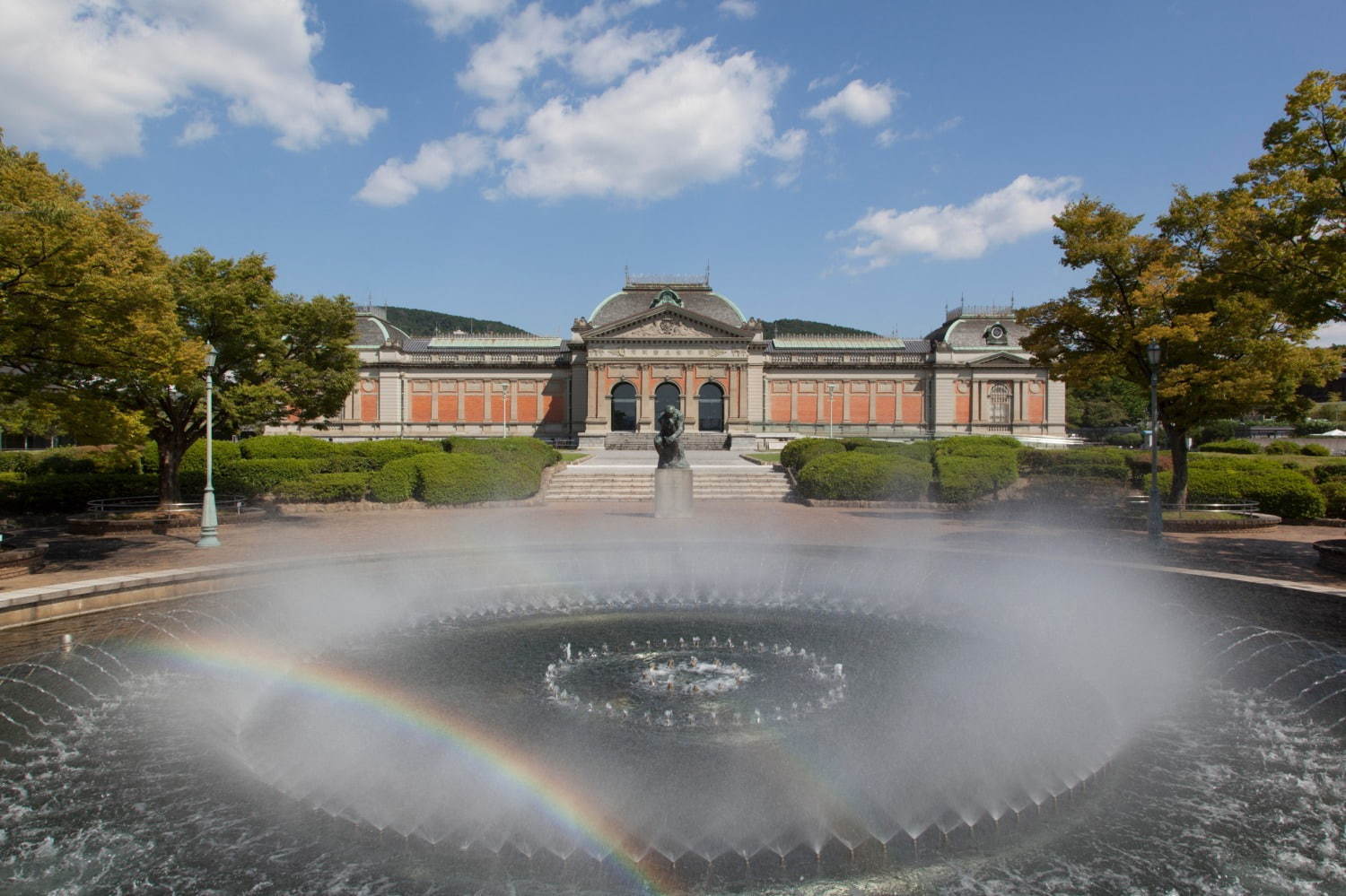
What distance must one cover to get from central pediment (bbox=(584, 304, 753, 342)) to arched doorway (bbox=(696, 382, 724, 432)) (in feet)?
14.6

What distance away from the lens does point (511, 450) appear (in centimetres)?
2922

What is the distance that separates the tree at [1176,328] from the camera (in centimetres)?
1809

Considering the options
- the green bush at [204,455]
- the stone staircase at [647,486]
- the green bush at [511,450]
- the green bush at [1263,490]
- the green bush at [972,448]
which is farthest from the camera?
the green bush at [511,450]

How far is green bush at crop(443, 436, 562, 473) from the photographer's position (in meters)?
27.6

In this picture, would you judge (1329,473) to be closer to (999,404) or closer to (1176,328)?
(1176,328)

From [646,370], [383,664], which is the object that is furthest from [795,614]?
[646,370]

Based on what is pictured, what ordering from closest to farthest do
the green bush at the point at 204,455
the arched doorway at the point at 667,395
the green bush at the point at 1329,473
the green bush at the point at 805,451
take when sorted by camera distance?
the green bush at the point at 1329,473 < the green bush at the point at 204,455 < the green bush at the point at 805,451 < the arched doorway at the point at 667,395

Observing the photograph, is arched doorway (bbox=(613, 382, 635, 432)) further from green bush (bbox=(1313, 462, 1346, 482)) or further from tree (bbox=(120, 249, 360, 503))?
green bush (bbox=(1313, 462, 1346, 482))

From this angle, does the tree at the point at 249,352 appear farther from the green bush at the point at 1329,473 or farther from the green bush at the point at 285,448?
the green bush at the point at 1329,473

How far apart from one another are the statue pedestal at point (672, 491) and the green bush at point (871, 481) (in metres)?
5.93

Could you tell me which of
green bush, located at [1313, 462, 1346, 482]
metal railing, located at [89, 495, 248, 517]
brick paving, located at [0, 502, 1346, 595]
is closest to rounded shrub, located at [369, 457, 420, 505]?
brick paving, located at [0, 502, 1346, 595]

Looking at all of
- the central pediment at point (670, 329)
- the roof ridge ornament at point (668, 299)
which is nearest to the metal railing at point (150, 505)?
the central pediment at point (670, 329)

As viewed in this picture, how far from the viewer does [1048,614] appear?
405 inches

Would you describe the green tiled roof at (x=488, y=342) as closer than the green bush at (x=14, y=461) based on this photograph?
No
